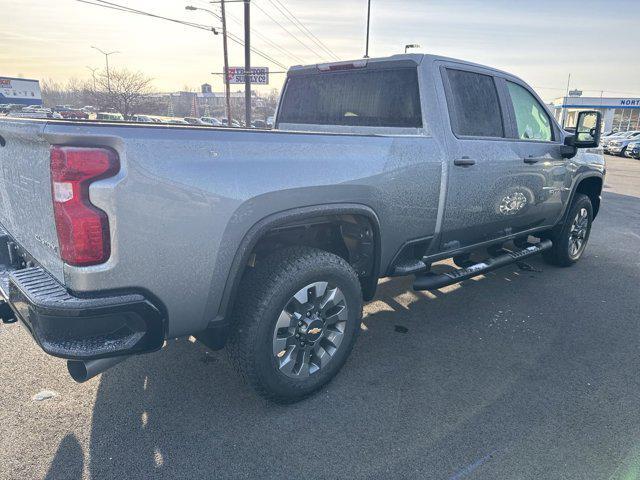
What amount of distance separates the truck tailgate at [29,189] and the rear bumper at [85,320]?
0.40ft

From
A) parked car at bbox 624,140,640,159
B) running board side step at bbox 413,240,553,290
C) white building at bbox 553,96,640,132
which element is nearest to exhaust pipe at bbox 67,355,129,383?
running board side step at bbox 413,240,553,290

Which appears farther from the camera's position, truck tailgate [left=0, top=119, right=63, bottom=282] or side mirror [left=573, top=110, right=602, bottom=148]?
side mirror [left=573, top=110, right=602, bottom=148]

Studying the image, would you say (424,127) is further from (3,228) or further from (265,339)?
(3,228)

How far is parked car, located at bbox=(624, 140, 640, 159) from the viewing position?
82.7ft

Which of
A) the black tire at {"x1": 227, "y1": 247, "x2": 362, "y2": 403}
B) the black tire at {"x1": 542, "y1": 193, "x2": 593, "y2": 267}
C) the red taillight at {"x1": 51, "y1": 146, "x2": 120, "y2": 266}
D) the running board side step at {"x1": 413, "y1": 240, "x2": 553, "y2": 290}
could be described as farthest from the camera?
the black tire at {"x1": 542, "y1": 193, "x2": 593, "y2": 267}

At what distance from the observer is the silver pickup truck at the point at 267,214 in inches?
74.5

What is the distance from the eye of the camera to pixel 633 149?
2545 cm

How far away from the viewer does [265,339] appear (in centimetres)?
248

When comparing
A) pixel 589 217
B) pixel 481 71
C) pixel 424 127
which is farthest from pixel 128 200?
pixel 589 217

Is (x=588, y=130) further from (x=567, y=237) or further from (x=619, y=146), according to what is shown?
(x=619, y=146)

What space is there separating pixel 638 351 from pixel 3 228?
456 cm

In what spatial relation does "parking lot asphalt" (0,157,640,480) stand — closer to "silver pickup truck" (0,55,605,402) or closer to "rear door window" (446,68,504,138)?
"silver pickup truck" (0,55,605,402)

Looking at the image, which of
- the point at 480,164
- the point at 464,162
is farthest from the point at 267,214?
the point at 480,164

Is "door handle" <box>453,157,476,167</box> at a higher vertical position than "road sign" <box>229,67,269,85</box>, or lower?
lower
